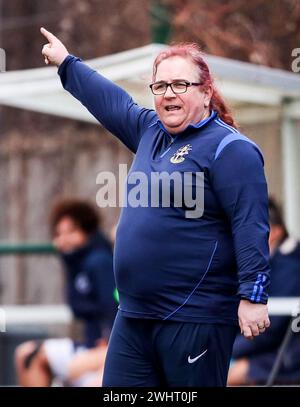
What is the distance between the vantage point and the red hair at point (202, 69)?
14.7 ft

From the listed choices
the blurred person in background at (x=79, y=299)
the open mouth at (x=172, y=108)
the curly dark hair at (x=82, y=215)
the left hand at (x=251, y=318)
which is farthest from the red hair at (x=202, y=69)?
the curly dark hair at (x=82, y=215)

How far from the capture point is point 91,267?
796 cm

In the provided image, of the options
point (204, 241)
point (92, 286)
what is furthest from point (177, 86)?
point (92, 286)

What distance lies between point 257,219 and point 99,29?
264 inches

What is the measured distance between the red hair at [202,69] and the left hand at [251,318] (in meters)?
0.82

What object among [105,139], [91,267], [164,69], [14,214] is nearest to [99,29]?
[105,139]

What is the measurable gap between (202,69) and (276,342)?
3166mm

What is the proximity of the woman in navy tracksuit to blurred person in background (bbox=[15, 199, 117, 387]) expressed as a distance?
304 cm

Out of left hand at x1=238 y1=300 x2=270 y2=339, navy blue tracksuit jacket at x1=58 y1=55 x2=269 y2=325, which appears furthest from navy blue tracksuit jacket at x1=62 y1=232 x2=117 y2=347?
left hand at x1=238 y1=300 x2=270 y2=339

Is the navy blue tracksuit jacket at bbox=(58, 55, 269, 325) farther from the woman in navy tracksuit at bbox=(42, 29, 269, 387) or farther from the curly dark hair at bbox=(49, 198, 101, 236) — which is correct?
the curly dark hair at bbox=(49, 198, 101, 236)

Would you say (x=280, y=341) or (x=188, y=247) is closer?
(x=188, y=247)

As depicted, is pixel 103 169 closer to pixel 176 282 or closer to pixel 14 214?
pixel 14 214

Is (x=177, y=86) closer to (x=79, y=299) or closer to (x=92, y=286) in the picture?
(x=92, y=286)

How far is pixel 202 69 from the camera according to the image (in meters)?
4.48
